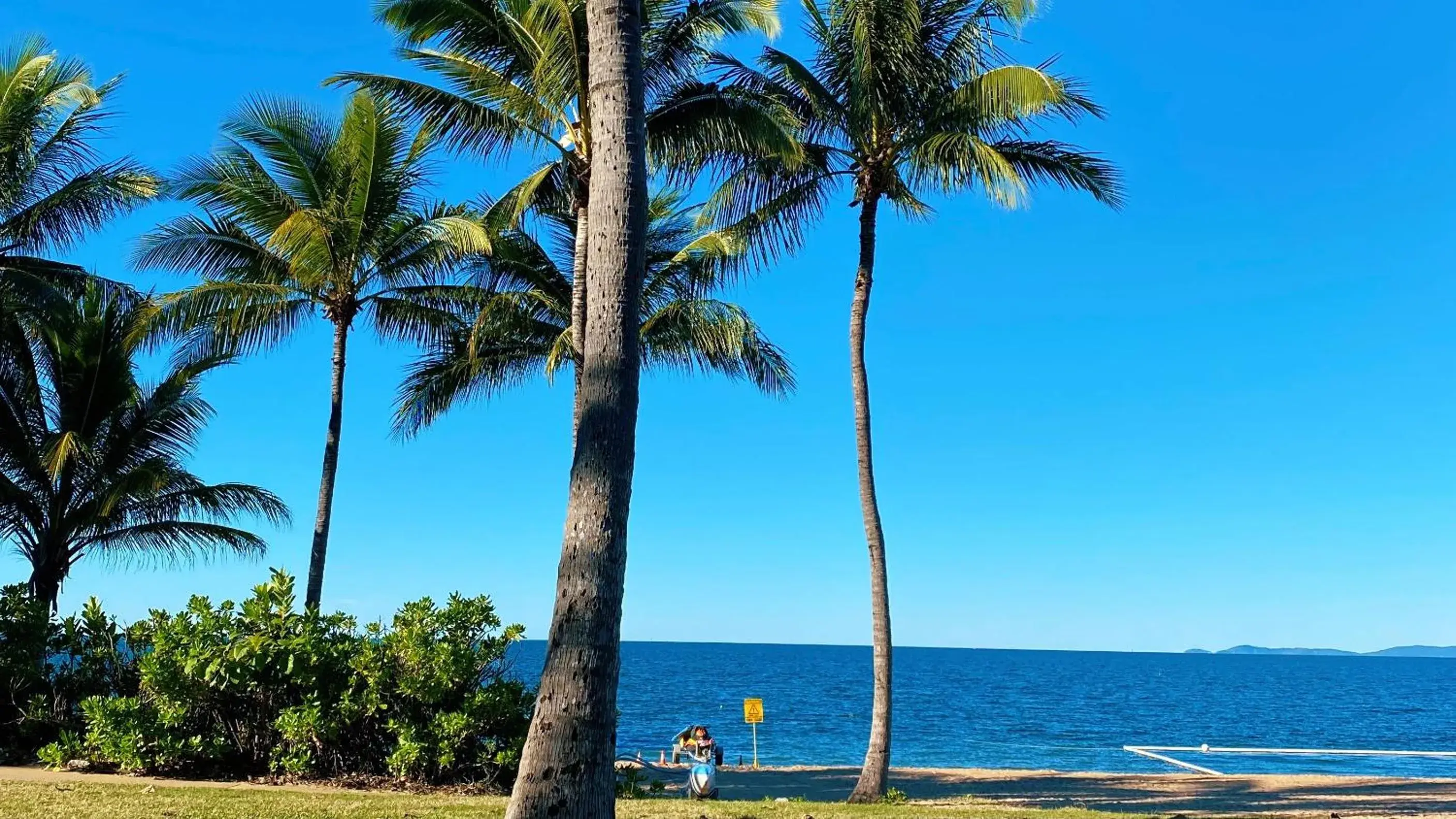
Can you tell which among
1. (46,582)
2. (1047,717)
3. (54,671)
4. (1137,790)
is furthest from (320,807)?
(1047,717)

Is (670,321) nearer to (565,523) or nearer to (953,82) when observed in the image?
(953,82)

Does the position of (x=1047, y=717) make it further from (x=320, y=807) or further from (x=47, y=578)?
(x=320, y=807)

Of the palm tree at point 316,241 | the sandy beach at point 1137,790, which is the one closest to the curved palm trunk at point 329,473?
the palm tree at point 316,241

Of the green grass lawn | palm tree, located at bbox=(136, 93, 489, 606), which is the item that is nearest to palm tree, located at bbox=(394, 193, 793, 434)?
palm tree, located at bbox=(136, 93, 489, 606)

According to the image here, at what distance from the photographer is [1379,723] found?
6072cm

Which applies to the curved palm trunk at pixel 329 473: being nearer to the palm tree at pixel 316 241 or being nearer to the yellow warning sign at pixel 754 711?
the palm tree at pixel 316 241

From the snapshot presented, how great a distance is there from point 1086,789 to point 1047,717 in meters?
43.6

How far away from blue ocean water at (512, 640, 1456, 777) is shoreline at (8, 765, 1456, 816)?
15.6 ft

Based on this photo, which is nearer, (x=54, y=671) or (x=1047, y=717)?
(x=54, y=671)

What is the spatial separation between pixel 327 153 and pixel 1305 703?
262ft

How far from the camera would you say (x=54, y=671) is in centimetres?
1361

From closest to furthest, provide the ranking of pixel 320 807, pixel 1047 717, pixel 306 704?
pixel 320 807 < pixel 306 704 < pixel 1047 717

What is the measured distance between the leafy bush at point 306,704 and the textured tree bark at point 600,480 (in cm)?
608

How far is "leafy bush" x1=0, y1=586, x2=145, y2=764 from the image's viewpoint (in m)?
13.2
